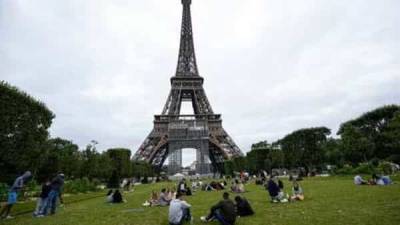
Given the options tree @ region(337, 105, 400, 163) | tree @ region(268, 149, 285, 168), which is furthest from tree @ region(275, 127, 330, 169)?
tree @ region(337, 105, 400, 163)

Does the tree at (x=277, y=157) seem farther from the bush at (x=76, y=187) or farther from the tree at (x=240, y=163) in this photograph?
the bush at (x=76, y=187)

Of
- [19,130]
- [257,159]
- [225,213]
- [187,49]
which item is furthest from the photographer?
[187,49]

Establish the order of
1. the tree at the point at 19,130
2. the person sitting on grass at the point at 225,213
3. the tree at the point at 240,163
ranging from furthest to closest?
the tree at the point at 240,163 < the tree at the point at 19,130 < the person sitting on grass at the point at 225,213

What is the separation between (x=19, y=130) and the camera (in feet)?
69.9

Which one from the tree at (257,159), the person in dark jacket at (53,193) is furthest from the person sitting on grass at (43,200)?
the tree at (257,159)

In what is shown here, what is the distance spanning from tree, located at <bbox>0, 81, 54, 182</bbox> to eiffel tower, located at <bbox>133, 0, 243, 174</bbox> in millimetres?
45021

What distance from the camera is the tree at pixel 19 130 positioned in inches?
797

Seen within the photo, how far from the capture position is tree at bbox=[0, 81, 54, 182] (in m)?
20.2

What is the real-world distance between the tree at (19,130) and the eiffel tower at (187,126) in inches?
1772

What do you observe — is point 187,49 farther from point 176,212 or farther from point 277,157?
point 176,212

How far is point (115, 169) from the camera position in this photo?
1820 inches

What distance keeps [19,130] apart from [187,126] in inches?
2210

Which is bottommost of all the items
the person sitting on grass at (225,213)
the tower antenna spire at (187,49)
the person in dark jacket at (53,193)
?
the person sitting on grass at (225,213)

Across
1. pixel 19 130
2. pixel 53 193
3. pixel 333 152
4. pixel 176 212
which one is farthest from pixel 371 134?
pixel 19 130
